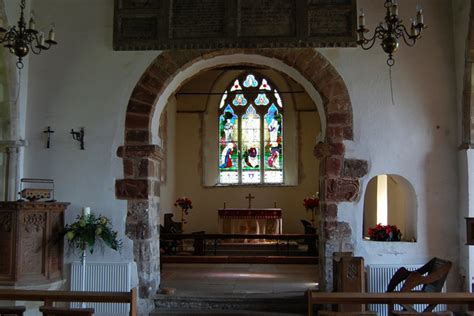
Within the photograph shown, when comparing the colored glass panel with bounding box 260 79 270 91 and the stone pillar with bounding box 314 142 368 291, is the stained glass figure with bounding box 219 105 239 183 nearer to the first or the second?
the colored glass panel with bounding box 260 79 270 91

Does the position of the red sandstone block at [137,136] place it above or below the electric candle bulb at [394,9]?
below

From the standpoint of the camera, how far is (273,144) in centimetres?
1406

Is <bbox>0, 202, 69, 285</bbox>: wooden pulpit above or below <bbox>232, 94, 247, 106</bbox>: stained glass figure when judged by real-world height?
below

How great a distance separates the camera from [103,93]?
6.76m

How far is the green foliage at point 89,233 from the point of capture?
6.18 metres

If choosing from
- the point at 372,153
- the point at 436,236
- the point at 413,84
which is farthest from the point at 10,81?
the point at 436,236

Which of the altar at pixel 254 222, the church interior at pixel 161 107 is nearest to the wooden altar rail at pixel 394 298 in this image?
the church interior at pixel 161 107

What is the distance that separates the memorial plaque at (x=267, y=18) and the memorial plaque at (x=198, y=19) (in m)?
0.28

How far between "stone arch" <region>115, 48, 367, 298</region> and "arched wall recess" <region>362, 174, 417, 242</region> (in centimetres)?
76

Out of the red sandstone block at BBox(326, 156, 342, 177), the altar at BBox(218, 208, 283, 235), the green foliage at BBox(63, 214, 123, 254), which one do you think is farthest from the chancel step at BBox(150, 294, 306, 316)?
the altar at BBox(218, 208, 283, 235)

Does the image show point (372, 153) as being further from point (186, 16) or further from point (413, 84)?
point (186, 16)

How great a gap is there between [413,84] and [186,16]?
9.74ft

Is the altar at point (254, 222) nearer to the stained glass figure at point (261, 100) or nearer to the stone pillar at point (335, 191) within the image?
the stained glass figure at point (261, 100)

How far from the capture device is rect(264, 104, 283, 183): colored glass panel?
13984 mm
